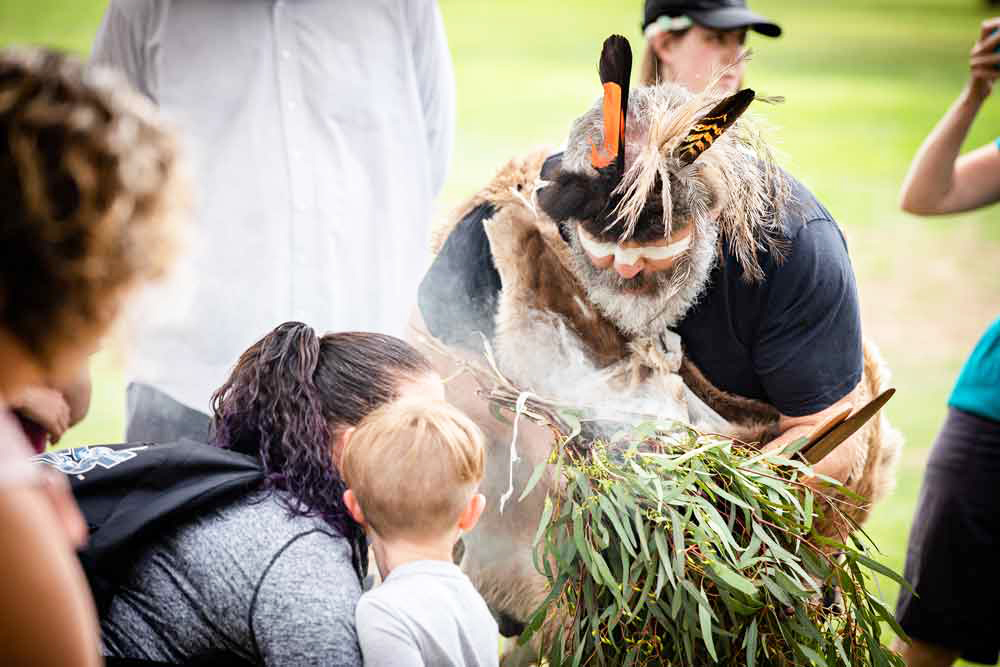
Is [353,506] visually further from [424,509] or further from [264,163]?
[264,163]

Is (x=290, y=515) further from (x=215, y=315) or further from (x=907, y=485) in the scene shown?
(x=907, y=485)

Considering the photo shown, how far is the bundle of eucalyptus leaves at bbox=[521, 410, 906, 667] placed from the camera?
180 centimetres

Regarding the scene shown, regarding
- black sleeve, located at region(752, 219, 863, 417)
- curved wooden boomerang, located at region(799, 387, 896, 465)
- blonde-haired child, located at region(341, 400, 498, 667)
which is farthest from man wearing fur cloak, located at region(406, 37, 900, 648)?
blonde-haired child, located at region(341, 400, 498, 667)

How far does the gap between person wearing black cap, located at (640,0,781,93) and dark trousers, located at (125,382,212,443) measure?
5.61 ft

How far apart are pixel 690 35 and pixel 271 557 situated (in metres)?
2.30

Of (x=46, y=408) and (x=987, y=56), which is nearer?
(x=46, y=408)

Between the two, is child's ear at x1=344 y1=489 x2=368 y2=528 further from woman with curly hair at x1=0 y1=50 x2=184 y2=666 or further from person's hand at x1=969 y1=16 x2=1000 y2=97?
person's hand at x1=969 y1=16 x2=1000 y2=97

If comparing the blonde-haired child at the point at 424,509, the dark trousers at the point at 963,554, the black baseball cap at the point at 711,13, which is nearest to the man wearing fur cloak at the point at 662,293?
the blonde-haired child at the point at 424,509

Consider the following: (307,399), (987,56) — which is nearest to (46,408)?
(307,399)

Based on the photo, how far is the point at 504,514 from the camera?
2.37 meters

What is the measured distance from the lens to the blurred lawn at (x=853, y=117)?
7.04 m

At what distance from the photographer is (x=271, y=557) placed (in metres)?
1.65

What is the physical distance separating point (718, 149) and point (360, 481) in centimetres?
105

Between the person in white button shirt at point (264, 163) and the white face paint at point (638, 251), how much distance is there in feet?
3.06
